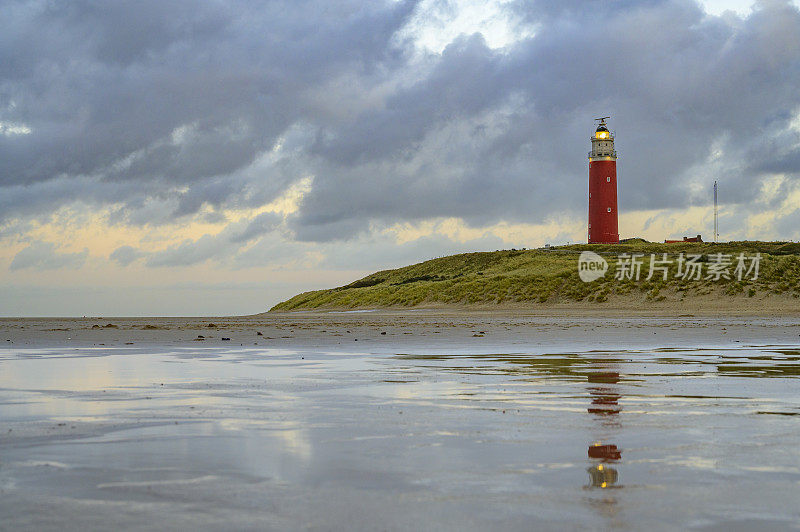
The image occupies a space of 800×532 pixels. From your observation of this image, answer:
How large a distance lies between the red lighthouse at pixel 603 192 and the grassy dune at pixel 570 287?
175 cm

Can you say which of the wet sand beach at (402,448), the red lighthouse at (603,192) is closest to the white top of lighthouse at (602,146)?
the red lighthouse at (603,192)

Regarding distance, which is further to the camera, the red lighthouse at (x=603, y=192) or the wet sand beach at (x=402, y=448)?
the red lighthouse at (x=603, y=192)

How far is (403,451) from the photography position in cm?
579

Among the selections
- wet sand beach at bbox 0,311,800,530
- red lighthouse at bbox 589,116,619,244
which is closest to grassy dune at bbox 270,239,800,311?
red lighthouse at bbox 589,116,619,244

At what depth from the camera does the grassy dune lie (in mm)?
58312

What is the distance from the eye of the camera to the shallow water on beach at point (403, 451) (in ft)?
13.7

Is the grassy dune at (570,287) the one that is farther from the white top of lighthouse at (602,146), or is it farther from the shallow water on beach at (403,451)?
the shallow water on beach at (403,451)

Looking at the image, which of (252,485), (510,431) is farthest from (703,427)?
Result: (252,485)

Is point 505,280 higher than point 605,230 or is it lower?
lower

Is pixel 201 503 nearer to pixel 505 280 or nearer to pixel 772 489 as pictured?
pixel 772 489

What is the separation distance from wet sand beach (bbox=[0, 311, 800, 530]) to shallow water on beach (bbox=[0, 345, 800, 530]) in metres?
0.02

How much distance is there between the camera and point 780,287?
57.0 meters

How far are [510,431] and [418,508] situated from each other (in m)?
2.52

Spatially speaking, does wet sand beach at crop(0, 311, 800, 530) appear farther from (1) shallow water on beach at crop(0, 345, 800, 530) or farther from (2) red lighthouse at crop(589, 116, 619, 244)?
(2) red lighthouse at crop(589, 116, 619, 244)
